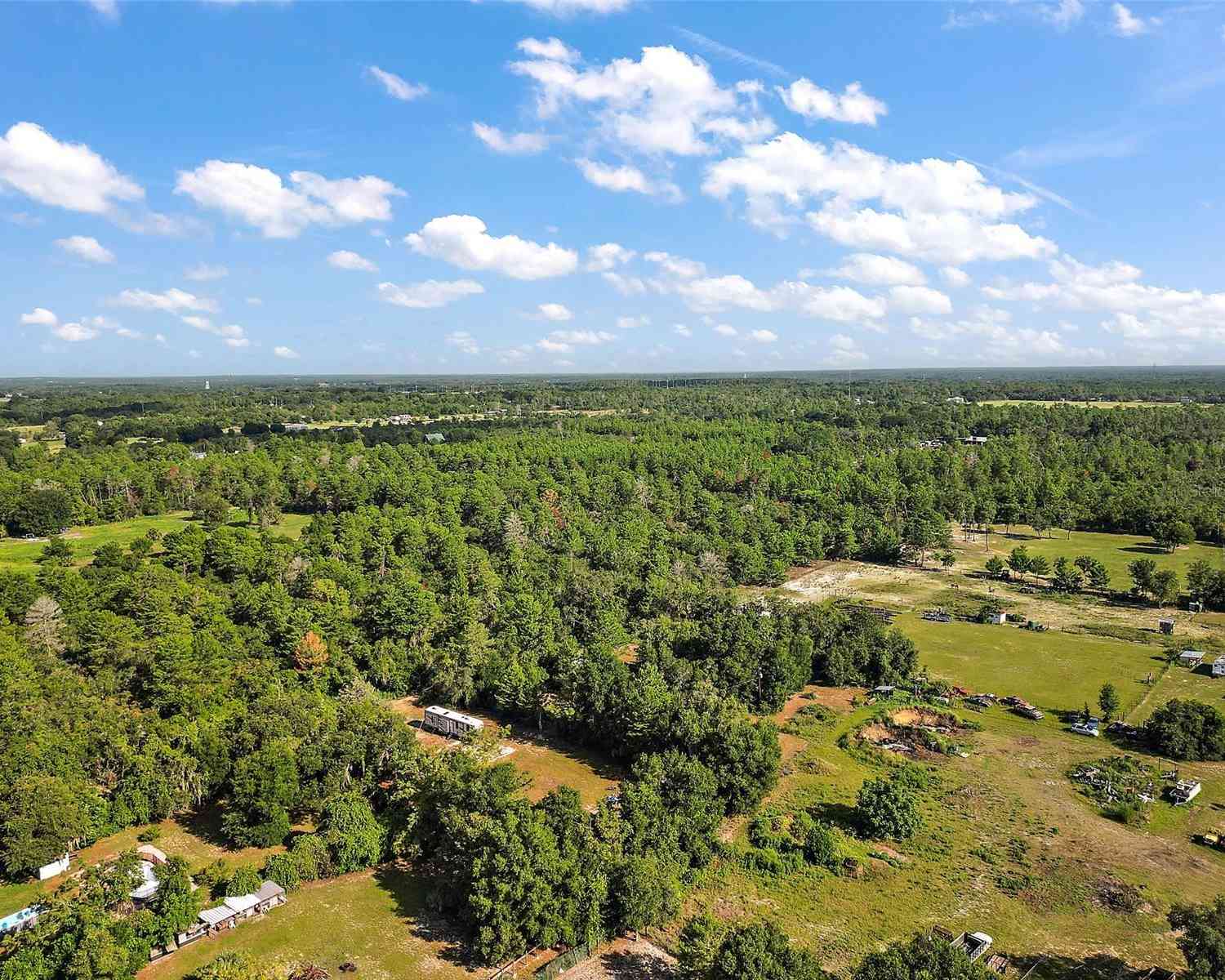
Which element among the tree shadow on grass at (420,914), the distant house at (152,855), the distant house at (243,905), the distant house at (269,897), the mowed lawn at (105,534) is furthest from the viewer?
the mowed lawn at (105,534)

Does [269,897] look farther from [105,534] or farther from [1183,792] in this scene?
Answer: [105,534]

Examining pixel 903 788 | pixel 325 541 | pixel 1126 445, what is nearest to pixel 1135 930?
pixel 903 788

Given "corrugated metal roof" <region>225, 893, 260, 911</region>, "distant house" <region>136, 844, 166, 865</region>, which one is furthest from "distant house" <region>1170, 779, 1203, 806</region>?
"distant house" <region>136, 844, 166, 865</region>

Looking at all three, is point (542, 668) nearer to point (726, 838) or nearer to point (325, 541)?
point (726, 838)

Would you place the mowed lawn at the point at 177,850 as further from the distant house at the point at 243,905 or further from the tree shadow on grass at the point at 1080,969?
the tree shadow on grass at the point at 1080,969

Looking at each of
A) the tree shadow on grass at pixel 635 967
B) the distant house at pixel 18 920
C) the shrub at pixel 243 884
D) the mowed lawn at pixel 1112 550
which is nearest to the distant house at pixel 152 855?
the shrub at pixel 243 884

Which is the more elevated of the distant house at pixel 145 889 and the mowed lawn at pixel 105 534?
the mowed lawn at pixel 105 534

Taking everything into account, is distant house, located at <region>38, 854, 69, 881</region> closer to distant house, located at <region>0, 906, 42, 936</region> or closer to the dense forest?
the dense forest
